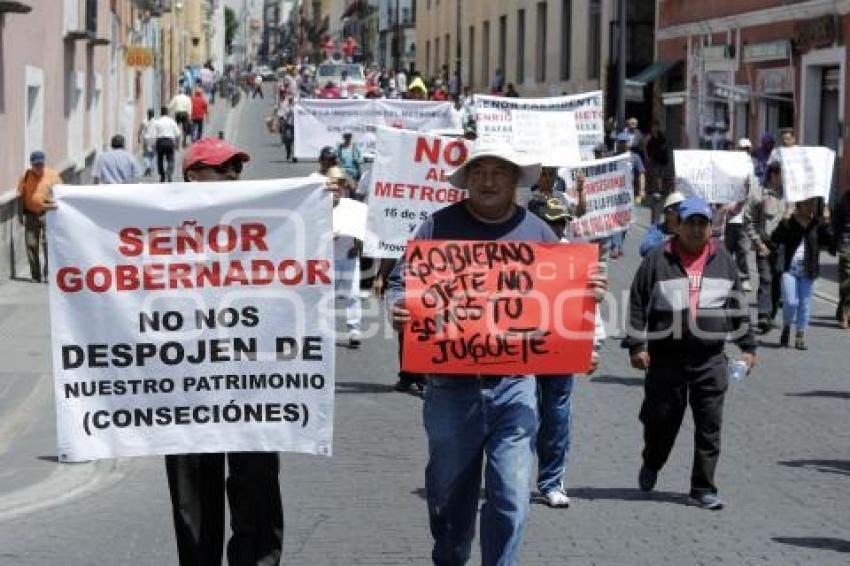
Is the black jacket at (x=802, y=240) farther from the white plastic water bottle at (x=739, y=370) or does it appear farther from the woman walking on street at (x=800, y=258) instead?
the white plastic water bottle at (x=739, y=370)

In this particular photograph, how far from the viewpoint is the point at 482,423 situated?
21.5ft

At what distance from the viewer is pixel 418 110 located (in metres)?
26.7

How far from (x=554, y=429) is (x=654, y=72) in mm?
34210

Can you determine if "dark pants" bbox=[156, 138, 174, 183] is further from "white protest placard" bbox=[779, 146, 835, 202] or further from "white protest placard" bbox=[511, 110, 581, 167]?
"white protest placard" bbox=[779, 146, 835, 202]

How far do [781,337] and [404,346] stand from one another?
10.4 metres

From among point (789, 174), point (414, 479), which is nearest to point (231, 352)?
point (414, 479)

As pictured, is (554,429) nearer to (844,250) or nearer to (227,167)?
(227,167)

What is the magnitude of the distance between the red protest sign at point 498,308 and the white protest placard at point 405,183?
6223 mm

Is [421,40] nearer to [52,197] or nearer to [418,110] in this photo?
[418,110]

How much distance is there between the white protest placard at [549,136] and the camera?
16281mm

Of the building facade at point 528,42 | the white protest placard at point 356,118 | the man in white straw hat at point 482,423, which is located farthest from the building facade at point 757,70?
the man in white straw hat at point 482,423

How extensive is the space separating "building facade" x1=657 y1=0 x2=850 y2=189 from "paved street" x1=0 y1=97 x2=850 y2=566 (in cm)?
1673

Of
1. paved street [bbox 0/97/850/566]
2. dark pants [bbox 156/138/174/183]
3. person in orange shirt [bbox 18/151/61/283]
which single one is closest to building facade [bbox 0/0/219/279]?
person in orange shirt [bbox 18/151/61/283]

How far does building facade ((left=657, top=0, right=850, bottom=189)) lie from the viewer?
29.6 metres
